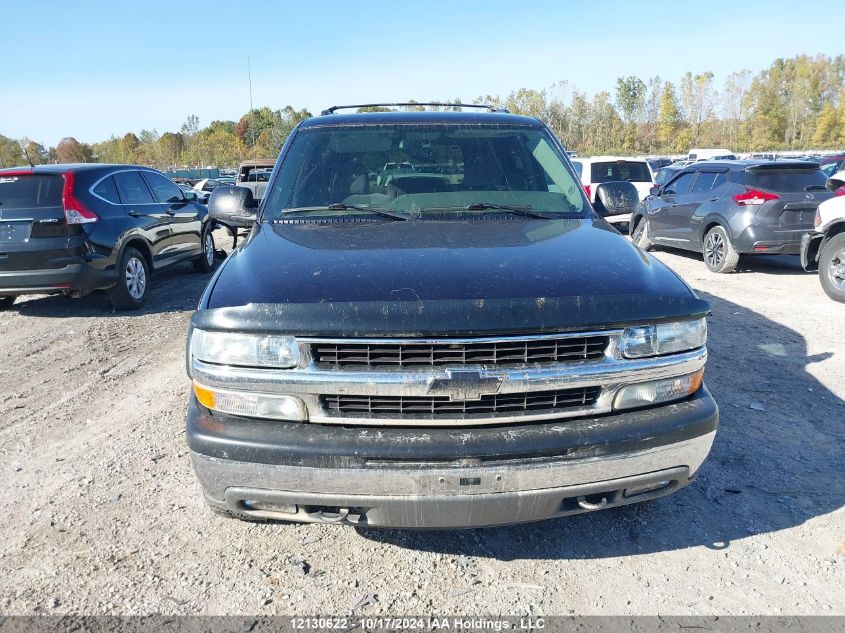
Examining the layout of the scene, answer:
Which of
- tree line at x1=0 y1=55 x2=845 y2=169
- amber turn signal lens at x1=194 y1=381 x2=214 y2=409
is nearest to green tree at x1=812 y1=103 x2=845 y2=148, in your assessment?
tree line at x1=0 y1=55 x2=845 y2=169

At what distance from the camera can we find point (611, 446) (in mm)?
2254

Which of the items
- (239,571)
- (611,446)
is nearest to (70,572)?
(239,571)

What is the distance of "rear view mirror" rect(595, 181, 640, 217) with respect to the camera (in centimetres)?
382

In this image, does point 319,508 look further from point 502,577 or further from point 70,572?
point 70,572

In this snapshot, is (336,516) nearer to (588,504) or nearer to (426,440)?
(426,440)

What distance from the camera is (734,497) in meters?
3.21

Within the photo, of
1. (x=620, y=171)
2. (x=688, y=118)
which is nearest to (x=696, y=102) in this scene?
(x=688, y=118)

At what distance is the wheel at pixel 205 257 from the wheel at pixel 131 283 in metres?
2.04

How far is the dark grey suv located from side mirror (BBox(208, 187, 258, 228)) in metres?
8.06

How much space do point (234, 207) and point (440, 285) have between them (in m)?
2.03

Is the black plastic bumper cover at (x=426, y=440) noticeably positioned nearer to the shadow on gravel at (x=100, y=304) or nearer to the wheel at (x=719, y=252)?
the shadow on gravel at (x=100, y=304)

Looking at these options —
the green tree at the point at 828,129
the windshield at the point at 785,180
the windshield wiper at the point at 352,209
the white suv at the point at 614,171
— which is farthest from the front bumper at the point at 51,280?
the green tree at the point at 828,129

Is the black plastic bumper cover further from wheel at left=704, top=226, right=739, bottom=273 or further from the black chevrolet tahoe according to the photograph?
wheel at left=704, top=226, right=739, bottom=273

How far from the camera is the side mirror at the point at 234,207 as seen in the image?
3766 millimetres
